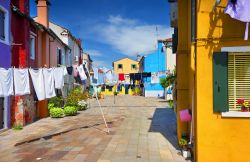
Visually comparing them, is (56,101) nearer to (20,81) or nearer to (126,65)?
(20,81)

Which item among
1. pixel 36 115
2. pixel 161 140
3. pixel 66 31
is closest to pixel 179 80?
pixel 161 140

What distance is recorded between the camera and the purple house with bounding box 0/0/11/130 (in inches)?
→ 606

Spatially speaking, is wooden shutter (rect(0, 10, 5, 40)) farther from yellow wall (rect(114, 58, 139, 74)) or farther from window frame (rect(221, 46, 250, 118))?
yellow wall (rect(114, 58, 139, 74))

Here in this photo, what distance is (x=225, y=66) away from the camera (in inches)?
340

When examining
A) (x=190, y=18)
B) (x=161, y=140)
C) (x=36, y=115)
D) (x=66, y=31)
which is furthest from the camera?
(x=66, y=31)

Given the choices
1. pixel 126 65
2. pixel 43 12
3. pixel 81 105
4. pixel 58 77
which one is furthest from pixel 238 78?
pixel 126 65

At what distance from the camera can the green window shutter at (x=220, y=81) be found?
8.65 m

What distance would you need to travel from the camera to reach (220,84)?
8680 millimetres

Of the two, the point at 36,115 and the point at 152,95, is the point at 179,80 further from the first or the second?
the point at 152,95

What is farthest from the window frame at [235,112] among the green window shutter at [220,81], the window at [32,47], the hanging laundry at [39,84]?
the window at [32,47]

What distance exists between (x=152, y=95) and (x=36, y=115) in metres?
35.3

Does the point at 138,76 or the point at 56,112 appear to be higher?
the point at 138,76

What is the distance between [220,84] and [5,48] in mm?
10536

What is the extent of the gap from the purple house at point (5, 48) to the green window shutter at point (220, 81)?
33.0 feet
